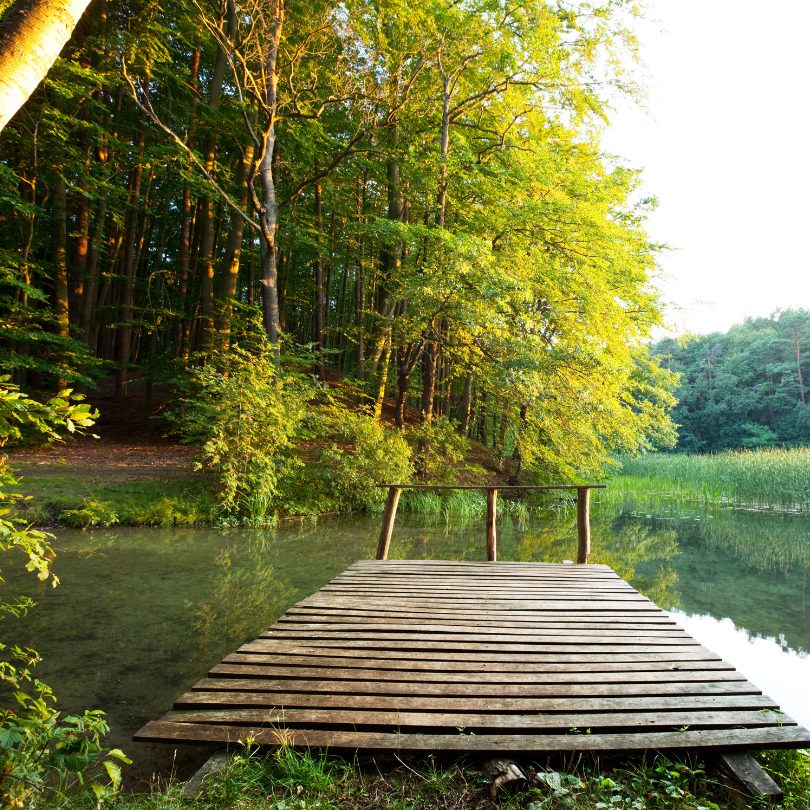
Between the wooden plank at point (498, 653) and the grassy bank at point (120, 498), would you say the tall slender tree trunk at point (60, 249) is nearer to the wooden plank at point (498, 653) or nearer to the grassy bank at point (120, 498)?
the grassy bank at point (120, 498)

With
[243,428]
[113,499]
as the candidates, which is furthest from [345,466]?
[113,499]

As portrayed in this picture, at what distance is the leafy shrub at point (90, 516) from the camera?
8297 mm

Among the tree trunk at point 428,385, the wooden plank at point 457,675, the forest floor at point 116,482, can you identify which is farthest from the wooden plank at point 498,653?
the tree trunk at point 428,385

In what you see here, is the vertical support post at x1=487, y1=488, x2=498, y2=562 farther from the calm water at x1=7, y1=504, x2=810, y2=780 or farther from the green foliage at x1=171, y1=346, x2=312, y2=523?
the green foliage at x1=171, y1=346, x2=312, y2=523

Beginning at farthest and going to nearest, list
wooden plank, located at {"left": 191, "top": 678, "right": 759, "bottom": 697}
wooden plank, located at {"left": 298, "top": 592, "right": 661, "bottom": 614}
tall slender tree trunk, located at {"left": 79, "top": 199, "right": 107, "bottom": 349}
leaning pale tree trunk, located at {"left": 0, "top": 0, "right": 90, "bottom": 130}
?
tall slender tree trunk, located at {"left": 79, "top": 199, "right": 107, "bottom": 349}
wooden plank, located at {"left": 298, "top": 592, "right": 661, "bottom": 614}
wooden plank, located at {"left": 191, "top": 678, "right": 759, "bottom": 697}
leaning pale tree trunk, located at {"left": 0, "top": 0, "right": 90, "bottom": 130}

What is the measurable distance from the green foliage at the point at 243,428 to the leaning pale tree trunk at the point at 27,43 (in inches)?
308

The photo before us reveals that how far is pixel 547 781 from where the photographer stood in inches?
81.0

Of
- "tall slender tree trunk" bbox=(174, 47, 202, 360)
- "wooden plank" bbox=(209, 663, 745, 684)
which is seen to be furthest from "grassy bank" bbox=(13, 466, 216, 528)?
"wooden plank" bbox=(209, 663, 745, 684)

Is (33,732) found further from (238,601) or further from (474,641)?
(238,601)

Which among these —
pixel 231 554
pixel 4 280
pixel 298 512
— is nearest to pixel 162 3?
pixel 4 280

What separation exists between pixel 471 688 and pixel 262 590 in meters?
3.80

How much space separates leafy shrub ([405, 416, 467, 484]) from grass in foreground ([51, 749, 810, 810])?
1124cm

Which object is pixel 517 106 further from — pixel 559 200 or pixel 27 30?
pixel 27 30

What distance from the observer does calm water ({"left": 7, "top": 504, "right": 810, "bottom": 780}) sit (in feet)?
12.5
